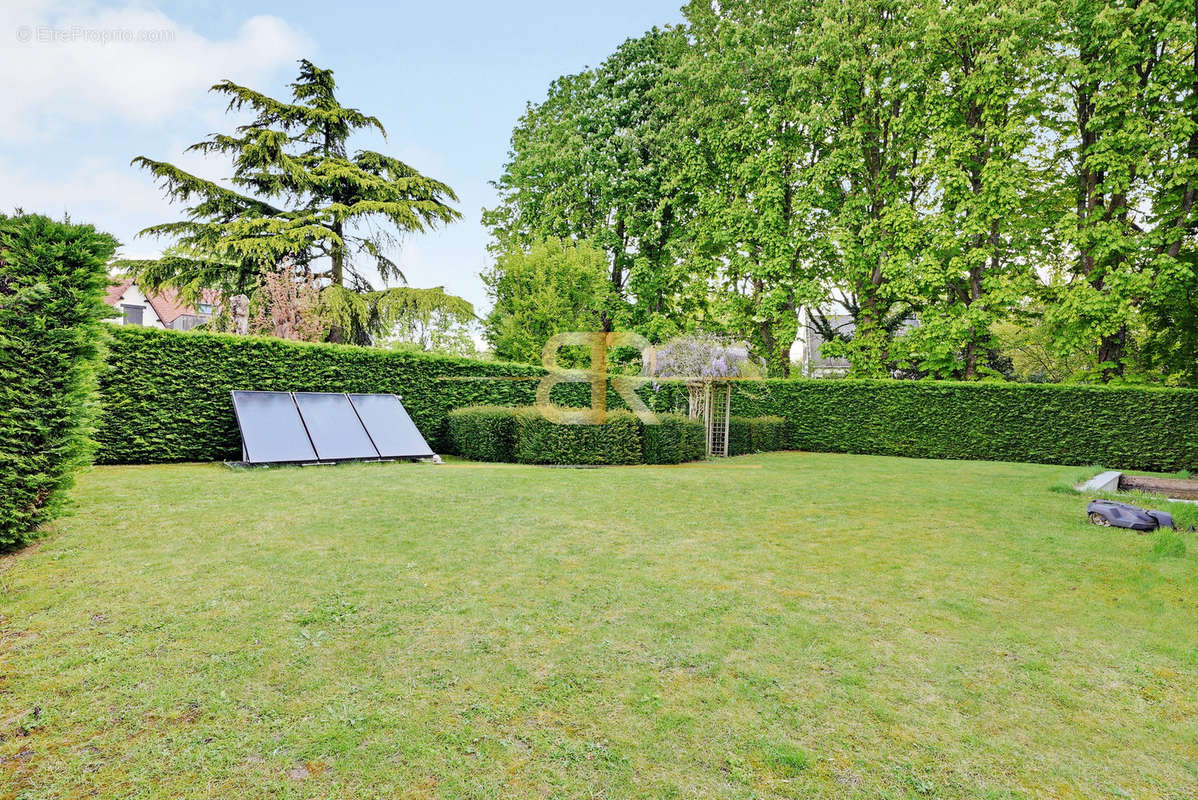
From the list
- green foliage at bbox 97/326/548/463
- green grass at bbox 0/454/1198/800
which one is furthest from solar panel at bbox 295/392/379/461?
green grass at bbox 0/454/1198/800

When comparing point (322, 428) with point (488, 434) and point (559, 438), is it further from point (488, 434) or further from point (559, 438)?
point (559, 438)

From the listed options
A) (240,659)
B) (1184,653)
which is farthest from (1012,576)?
(240,659)

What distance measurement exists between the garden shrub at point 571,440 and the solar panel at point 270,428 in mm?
3566

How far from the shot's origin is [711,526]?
5387mm

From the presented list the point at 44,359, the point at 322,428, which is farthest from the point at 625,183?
the point at 44,359

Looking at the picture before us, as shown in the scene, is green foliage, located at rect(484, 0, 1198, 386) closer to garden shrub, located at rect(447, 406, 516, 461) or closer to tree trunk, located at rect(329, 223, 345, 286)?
tree trunk, located at rect(329, 223, 345, 286)

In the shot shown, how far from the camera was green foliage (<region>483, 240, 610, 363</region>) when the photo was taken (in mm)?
18516

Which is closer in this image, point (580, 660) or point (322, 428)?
point (580, 660)

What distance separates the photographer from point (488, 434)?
1070 cm

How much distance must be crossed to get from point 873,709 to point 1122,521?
5373 millimetres

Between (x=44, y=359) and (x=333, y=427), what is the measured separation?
5341 millimetres

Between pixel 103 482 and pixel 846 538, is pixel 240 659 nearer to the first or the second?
pixel 846 538

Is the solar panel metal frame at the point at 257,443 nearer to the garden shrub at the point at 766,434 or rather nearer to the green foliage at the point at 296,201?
the green foliage at the point at 296,201

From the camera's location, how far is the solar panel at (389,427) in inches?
376
